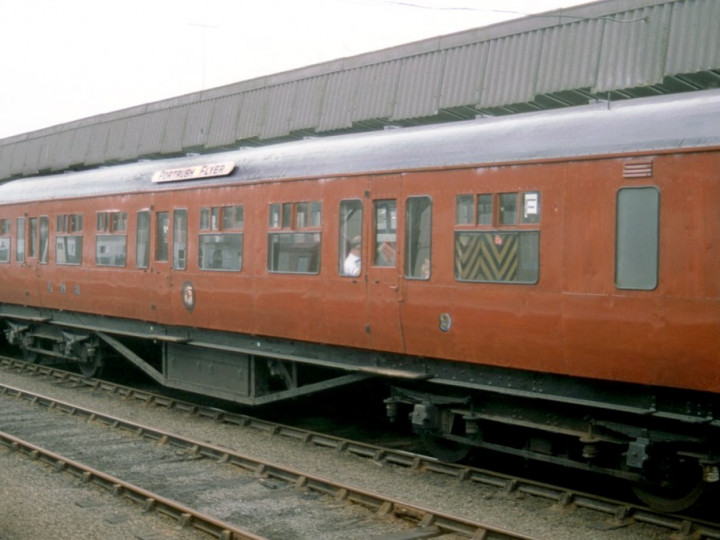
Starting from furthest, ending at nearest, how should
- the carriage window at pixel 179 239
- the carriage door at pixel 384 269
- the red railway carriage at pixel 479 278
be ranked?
the carriage window at pixel 179 239 → the carriage door at pixel 384 269 → the red railway carriage at pixel 479 278

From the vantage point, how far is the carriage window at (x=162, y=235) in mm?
11898

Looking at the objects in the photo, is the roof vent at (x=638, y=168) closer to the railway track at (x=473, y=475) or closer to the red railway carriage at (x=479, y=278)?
the red railway carriage at (x=479, y=278)

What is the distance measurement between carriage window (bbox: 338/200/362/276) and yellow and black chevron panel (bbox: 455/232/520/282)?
51.9 inches

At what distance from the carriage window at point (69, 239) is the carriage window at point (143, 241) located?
1.87m

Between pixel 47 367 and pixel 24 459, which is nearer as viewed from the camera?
pixel 24 459

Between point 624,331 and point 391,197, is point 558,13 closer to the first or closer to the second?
point 391,197

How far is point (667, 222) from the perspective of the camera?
653 cm

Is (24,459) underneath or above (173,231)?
underneath

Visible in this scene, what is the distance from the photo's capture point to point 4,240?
16391 millimetres

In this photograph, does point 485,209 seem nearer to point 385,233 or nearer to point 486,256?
point 486,256

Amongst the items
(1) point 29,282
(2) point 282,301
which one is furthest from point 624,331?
(1) point 29,282

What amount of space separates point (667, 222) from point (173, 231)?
7.04 meters

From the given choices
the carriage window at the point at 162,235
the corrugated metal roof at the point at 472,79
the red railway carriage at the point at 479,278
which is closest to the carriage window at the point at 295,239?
the red railway carriage at the point at 479,278

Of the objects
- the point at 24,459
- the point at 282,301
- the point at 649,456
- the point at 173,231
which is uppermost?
the point at 173,231
